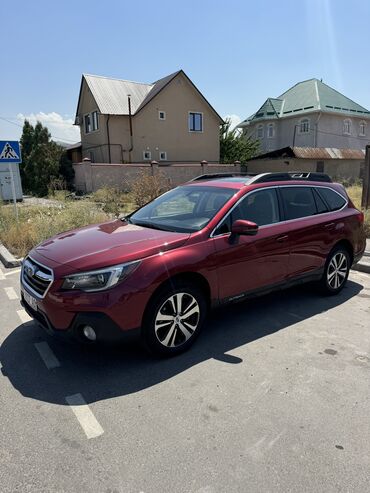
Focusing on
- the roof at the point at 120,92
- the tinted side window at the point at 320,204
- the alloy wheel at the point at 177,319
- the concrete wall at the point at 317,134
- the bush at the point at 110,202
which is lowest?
the alloy wheel at the point at 177,319

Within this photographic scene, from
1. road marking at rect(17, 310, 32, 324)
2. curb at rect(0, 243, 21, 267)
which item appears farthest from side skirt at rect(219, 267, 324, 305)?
curb at rect(0, 243, 21, 267)

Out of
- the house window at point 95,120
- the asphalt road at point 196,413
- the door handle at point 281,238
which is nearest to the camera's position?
the asphalt road at point 196,413

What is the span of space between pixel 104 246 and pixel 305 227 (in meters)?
2.59

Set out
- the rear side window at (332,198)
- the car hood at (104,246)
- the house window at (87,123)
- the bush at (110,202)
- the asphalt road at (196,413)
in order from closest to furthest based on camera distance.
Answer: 1. the asphalt road at (196,413)
2. the car hood at (104,246)
3. the rear side window at (332,198)
4. the bush at (110,202)
5. the house window at (87,123)

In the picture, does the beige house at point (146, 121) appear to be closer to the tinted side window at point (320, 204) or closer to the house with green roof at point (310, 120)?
the house with green roof at point (310, 120)

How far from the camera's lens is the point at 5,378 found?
3.33 meters

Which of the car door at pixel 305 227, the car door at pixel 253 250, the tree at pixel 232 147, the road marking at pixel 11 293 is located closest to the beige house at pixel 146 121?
the tree at pixel 232 147

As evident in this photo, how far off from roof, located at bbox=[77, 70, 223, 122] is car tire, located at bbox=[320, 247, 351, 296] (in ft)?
83.5

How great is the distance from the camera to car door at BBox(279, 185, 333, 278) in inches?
185

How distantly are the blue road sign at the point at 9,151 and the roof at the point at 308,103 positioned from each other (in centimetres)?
3384

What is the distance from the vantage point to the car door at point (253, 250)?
3.95 m

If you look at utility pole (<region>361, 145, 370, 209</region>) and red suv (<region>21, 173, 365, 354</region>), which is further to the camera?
utility pole (<region>361, 145, 370, 209</region>)

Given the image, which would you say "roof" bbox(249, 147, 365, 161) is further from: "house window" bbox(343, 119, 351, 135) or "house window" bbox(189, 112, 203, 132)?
"house window" bbox(189, 112, 203, 132)

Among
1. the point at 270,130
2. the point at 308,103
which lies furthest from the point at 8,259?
the point at 270,130
